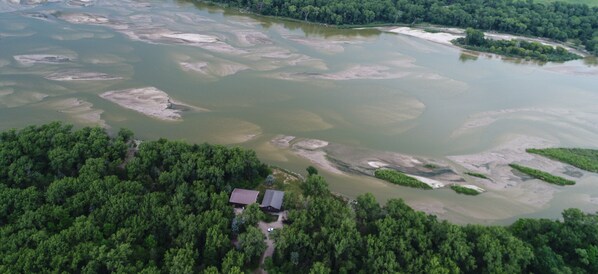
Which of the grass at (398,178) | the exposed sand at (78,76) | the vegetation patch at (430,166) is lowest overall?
the grass at (398,178)

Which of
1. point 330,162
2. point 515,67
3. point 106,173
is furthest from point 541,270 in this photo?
point 515,67

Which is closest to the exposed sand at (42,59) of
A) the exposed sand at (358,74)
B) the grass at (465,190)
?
the exposed sand at (358,74)

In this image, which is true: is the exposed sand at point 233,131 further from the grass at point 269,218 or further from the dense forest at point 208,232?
the grass at point 269,218

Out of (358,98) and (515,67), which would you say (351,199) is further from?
(515,67)

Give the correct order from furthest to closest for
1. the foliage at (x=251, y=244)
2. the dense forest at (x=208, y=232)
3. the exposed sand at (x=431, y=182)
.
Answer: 1. the exposed sand at (x=431, y=182)
2. the foliage at (x=251, y=244)
3. the dense forest at (x=208, y=232)

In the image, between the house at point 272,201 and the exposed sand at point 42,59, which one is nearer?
the house at point 272,201

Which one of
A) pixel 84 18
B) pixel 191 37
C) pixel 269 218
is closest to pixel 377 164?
pixel 269 218

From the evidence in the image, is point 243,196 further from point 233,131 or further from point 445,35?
point 445,35
